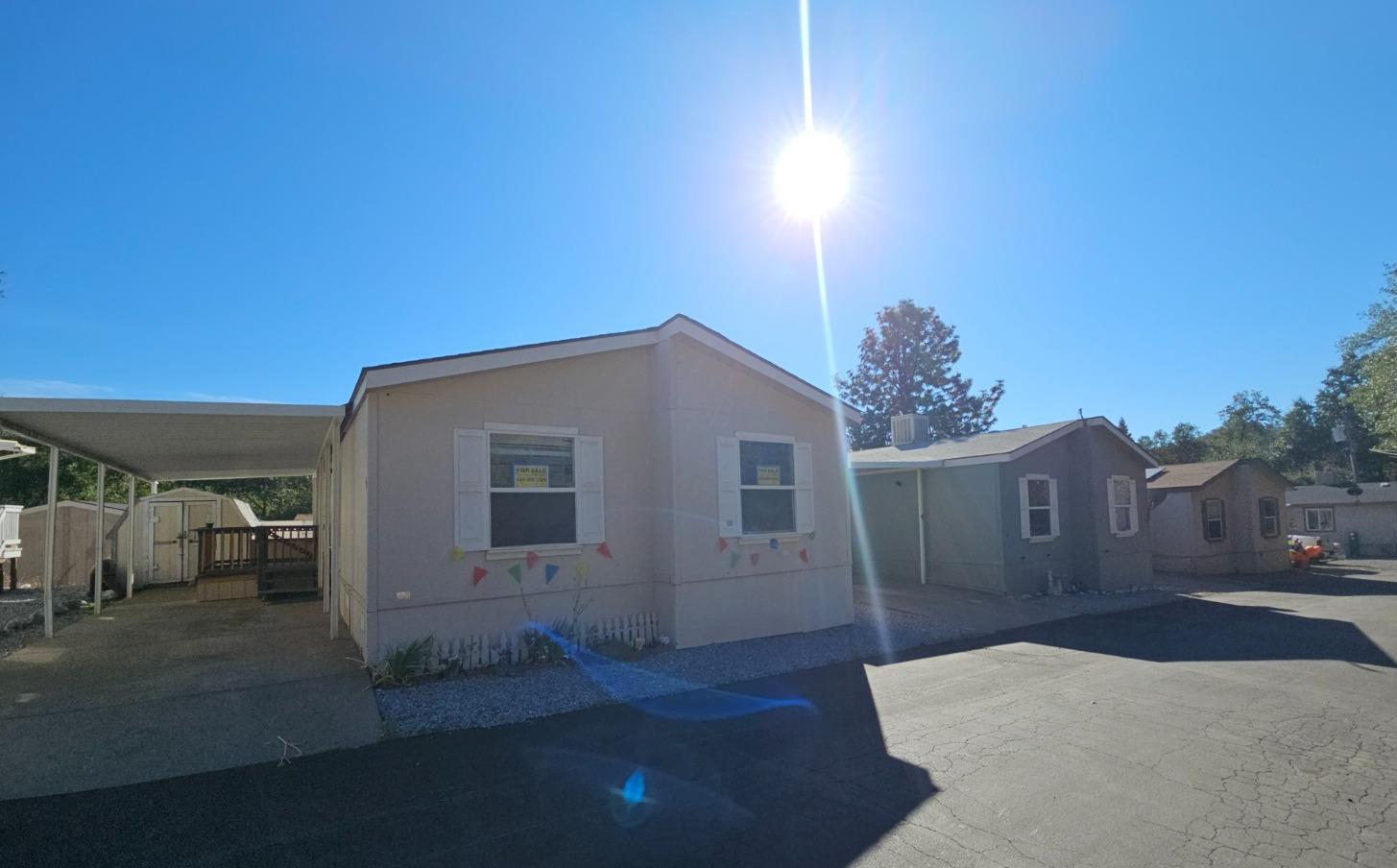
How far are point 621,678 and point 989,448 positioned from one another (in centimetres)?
1020

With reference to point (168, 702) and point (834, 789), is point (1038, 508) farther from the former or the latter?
point (168, 702)

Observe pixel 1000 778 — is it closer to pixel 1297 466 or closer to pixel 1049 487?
pixel 1049 487

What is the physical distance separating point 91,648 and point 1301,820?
39.6 feet

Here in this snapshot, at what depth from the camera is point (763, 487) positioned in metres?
10.1

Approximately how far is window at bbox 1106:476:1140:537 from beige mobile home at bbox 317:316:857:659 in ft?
27.7

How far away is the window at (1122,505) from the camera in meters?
15.8

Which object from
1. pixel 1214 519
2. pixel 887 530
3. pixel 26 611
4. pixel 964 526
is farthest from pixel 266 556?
pixel 1214 519

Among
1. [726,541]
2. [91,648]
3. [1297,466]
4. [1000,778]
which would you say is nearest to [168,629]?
[91,648]

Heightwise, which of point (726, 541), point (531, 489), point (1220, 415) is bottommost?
point (726, 541)

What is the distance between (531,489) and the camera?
27.5 ft

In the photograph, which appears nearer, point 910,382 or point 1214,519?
point 1214,519

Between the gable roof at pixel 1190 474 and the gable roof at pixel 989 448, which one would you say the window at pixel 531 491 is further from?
the gable roof at pixel 1190 474

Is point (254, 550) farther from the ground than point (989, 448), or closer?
closer

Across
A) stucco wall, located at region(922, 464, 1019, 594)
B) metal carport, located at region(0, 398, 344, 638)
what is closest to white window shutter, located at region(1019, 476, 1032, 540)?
stucco wall, located at region(922, 464, 1019, 594)
